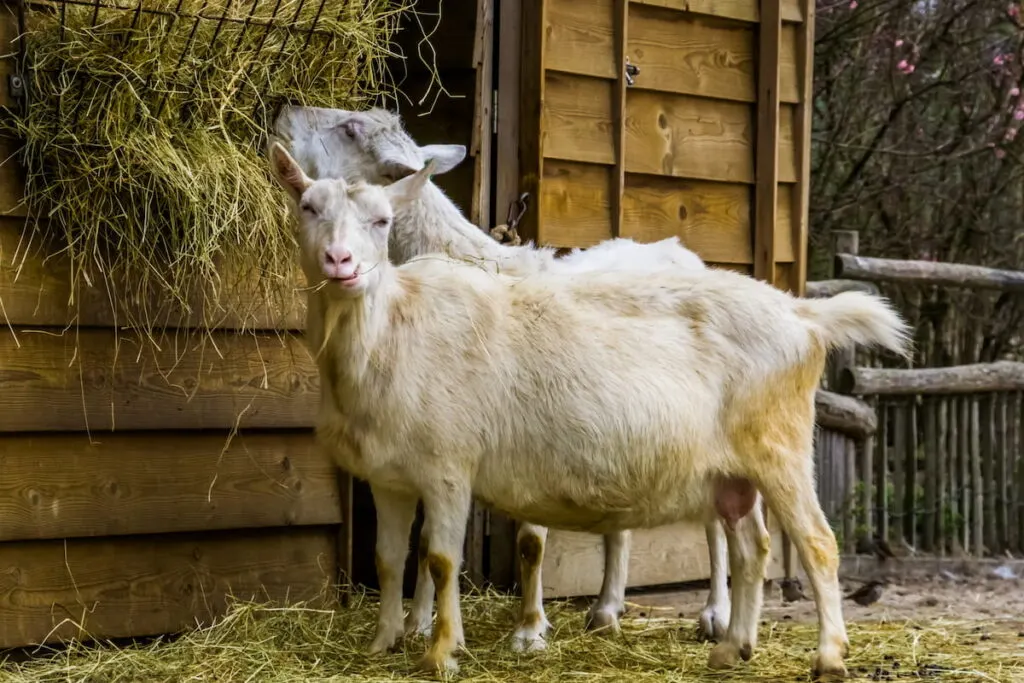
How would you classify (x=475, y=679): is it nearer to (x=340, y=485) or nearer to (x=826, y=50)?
(x=340, y=485)

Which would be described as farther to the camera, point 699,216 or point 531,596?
point 699,216

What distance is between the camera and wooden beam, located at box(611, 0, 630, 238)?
257 inches

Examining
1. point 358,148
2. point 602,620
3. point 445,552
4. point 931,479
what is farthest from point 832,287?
point 445,552

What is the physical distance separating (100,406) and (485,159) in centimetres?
220

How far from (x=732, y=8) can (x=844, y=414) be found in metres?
2.84

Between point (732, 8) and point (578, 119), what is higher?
point (732, 8)

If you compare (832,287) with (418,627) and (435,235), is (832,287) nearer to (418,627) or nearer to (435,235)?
(435,235)

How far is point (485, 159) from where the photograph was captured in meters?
6.39

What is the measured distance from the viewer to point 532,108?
20.9 ft

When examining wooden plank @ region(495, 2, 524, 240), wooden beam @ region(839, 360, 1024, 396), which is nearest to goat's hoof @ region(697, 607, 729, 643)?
wooden plank @ region(495, 2, 524, 240)

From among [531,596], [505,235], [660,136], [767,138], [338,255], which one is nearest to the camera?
[338,255]

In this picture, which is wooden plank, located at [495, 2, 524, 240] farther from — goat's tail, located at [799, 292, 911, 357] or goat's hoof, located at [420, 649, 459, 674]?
goat's hoof, located at [420, 649, 459, 674]

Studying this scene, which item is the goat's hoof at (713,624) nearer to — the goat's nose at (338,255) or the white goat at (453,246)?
the white goat at (453,246)

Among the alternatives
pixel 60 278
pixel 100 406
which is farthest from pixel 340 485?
pixel 60 278
